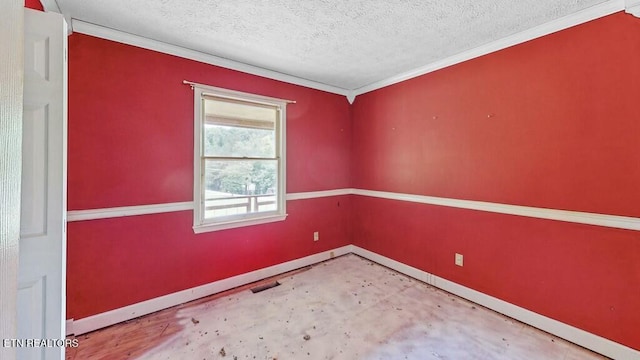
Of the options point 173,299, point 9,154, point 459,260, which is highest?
point 9,154

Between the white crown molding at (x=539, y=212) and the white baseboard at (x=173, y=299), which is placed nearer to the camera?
the white crown molding at (x=539, y=212)

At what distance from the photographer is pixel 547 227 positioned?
6.98 ft

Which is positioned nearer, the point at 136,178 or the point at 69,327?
the point at 69,327

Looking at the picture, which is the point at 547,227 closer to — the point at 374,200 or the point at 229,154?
the point at 374,200

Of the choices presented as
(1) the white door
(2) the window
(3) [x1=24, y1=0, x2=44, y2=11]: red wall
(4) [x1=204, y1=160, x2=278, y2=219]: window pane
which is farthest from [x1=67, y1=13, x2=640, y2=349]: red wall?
(1) the white door

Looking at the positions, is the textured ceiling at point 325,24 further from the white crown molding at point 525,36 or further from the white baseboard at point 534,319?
the white baseboard at point 534,319

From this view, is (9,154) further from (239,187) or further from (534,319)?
(534,319)

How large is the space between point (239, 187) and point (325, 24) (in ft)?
6.08

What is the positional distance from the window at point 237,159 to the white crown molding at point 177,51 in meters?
0.28

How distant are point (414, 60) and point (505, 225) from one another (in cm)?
187

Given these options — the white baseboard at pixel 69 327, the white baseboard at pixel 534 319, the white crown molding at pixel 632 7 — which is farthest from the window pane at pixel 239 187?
the white crown molding at pixel 632 7

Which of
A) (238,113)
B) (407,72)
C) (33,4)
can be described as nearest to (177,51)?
(238,113)

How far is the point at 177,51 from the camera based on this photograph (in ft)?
8.16

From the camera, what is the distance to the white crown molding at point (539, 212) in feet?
5.90
